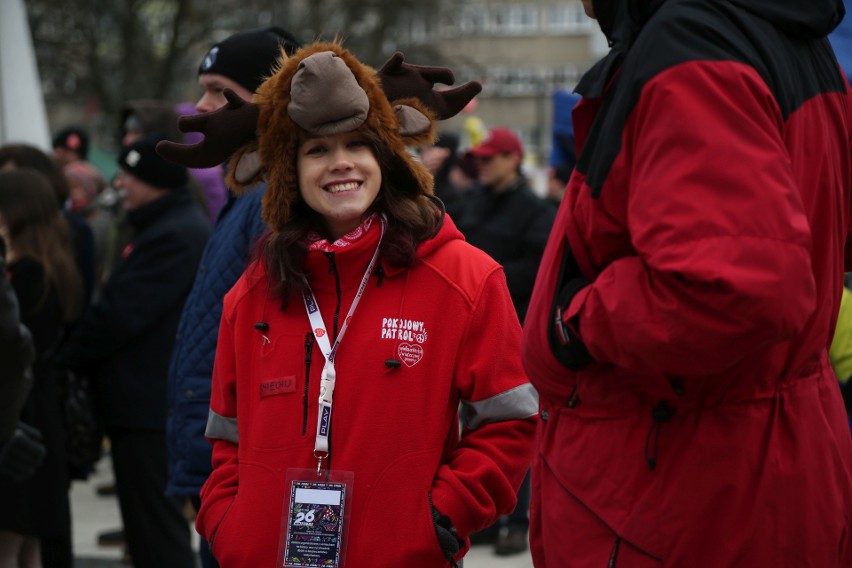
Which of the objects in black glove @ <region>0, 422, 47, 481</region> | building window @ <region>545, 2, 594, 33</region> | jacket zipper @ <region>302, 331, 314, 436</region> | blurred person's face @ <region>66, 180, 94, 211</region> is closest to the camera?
jacket zipper @ <region>302, 331, 314, 436</region>

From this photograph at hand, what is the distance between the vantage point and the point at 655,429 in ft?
7.34

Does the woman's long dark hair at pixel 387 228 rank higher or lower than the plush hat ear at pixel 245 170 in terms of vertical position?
lower

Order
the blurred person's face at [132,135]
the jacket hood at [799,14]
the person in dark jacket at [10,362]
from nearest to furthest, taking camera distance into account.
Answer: the jacket hood at [799,14]
the person in dark jacket at [10,362]
the blurred person's face at [132,135]

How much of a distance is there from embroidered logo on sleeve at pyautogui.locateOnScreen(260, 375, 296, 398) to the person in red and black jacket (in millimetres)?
696

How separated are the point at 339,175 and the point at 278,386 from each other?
0.53m

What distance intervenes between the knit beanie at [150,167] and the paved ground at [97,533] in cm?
217

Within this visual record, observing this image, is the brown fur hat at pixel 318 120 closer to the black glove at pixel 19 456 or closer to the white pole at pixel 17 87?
the black glove at pixel 19 456

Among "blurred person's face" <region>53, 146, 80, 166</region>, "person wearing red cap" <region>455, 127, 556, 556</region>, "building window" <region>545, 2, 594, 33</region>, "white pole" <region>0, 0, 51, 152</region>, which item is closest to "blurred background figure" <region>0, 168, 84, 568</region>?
"person wearing red cap" <region>455, 127, 556, 556</region>

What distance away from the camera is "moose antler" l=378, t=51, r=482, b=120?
10.4ft

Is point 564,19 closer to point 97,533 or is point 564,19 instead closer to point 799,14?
point 97,533

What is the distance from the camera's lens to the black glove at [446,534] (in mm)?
2814

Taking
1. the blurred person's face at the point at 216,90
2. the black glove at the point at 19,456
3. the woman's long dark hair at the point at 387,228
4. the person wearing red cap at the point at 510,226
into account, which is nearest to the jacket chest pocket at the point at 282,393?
the woman's long dark hair at the point at 387,228

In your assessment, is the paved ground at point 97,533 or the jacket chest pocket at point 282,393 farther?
the paved ground at point 97,533

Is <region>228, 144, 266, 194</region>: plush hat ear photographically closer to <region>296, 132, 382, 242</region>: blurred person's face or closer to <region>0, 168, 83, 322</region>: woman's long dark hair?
<region>296, 132, 382, 242</region>: blurred person's face
